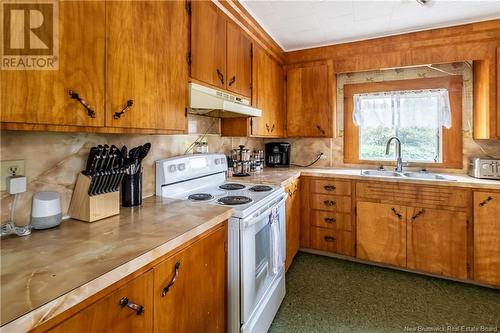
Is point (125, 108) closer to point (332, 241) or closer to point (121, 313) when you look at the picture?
point (121, 313)

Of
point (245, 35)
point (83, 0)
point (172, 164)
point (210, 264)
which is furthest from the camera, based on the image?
point (245, 35)

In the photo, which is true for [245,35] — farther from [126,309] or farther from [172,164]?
[126,309]

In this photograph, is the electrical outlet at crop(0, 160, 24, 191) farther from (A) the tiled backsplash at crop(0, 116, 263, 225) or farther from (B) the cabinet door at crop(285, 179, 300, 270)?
(B) the cabinet door at crop(285, 179, 300, 270)

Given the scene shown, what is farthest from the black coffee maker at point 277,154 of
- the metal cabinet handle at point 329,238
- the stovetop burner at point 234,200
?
the stovetop burner at point 234,200

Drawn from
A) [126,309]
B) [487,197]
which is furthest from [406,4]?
[126,309]

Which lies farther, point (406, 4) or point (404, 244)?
point (404, 244)

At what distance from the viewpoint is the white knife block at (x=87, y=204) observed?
1.13 m

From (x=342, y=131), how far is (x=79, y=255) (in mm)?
3071

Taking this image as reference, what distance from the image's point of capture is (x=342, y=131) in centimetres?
323

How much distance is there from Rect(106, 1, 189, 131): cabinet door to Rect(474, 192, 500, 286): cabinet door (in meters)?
2.50

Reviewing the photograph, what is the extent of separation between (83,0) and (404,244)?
2922mm

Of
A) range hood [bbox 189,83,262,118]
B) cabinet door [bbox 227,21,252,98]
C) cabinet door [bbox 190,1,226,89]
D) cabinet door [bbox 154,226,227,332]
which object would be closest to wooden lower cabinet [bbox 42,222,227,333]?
cabinet door [bbox 154,226,227,332]

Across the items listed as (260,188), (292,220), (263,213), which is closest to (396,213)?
(292,220)

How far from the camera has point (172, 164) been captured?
1.70m
